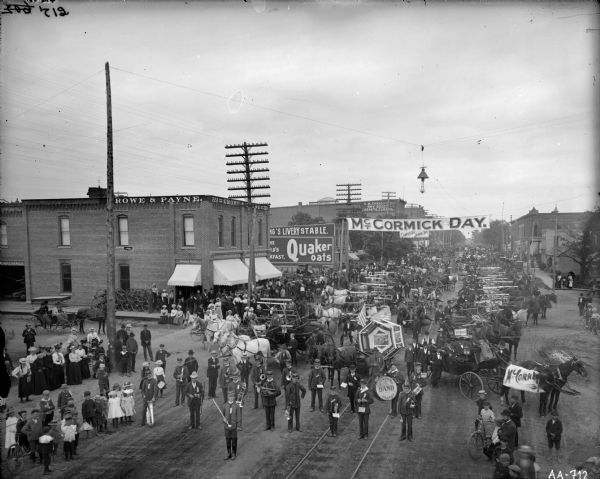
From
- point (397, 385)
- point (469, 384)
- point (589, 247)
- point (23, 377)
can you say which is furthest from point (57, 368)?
point (589, 247)

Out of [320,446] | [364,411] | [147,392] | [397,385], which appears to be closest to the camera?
[320,446]

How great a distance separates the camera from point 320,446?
10805 mm

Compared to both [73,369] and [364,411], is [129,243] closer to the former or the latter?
[73,369]

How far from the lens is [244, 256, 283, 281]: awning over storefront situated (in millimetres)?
35094

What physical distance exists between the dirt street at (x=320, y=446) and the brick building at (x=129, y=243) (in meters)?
15.8

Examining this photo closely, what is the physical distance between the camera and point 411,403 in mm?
10875

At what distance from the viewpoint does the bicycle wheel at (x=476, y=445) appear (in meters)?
9.95

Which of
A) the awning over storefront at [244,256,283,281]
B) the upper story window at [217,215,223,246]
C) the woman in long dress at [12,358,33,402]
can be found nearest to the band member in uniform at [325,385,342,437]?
the woman in long dress at [12,358,33,402]

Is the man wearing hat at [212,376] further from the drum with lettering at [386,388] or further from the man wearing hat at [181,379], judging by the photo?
the drum with lettering at [386,388]

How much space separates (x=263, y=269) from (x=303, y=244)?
22.2 ft

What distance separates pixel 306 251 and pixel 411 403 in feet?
67.0

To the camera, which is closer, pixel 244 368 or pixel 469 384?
pixel 469 384

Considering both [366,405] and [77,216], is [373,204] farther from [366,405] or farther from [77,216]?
[366,405]

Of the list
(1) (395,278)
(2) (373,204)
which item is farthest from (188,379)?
(2) (373,204)
